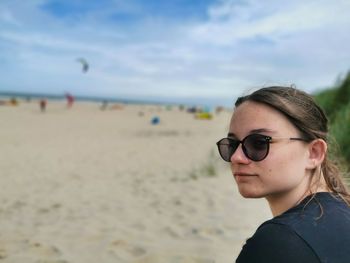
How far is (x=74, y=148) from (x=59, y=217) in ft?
24.0

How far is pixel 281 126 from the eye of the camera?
1.48 meters

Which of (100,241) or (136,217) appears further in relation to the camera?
(136,217)

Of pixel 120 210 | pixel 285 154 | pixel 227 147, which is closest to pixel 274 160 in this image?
pixel 285 154

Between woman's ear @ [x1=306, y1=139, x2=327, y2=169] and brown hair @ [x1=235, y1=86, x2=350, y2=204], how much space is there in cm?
2

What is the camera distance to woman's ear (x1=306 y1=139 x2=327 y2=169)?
1.53 m

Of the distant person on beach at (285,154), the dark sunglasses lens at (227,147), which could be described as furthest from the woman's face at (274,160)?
the dark sunglasses lens at (227,147)

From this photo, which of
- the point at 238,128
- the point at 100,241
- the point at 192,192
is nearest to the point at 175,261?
the point at 100,241

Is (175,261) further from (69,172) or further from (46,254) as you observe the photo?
(69,172)

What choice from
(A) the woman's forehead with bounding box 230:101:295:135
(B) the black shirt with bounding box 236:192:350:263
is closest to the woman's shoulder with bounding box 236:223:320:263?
(B) the black shirt with bounding box 236:192:350:263

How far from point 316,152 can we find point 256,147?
0.85 feet

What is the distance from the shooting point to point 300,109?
1.47 m

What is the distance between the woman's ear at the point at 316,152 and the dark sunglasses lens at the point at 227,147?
297mm

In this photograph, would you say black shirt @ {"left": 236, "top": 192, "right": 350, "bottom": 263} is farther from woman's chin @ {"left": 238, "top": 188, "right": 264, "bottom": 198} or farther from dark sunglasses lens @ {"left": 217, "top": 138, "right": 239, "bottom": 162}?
dark sunglasses lens @ {"left": 217, "top": 138, "right": 239, "bottom": 162}

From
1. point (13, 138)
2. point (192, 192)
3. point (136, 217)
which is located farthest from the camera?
point (13, 138)
